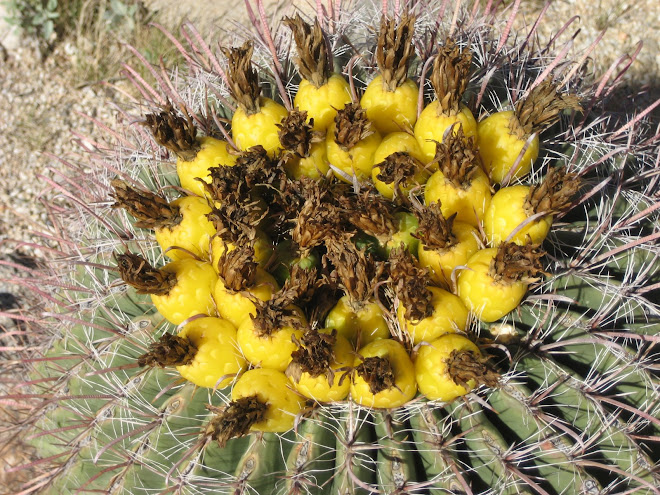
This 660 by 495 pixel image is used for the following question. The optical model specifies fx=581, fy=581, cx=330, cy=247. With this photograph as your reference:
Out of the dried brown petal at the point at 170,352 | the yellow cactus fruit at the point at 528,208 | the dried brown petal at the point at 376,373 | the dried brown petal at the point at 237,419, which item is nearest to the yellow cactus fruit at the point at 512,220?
the yellow cactus fruit at the point at 528,208

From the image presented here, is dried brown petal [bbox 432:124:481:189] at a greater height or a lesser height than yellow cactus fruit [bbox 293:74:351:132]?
lesser

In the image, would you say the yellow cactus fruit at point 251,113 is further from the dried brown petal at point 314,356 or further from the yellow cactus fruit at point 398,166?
the dried brown petal at point 314,356

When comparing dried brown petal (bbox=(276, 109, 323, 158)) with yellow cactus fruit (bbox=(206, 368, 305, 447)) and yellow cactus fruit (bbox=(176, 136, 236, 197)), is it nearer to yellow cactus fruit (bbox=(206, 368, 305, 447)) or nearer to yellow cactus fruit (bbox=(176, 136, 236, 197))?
yellow cactus fruit (bbox=(176, 136, 236, 197))

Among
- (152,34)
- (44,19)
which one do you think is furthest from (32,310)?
(44,19)

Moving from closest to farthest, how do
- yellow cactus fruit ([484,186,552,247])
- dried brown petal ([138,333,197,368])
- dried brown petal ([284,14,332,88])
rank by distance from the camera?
dried brown petal ([138,333,197,368]), yellow cactus fruit ([484,186,552,247]), dried brown petal ([284,14,332,88])

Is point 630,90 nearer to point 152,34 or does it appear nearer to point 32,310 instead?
point 152,34

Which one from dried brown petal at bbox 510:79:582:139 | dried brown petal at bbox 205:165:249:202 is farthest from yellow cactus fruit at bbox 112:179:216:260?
dried brown petal at bbox 510:79:582:139
